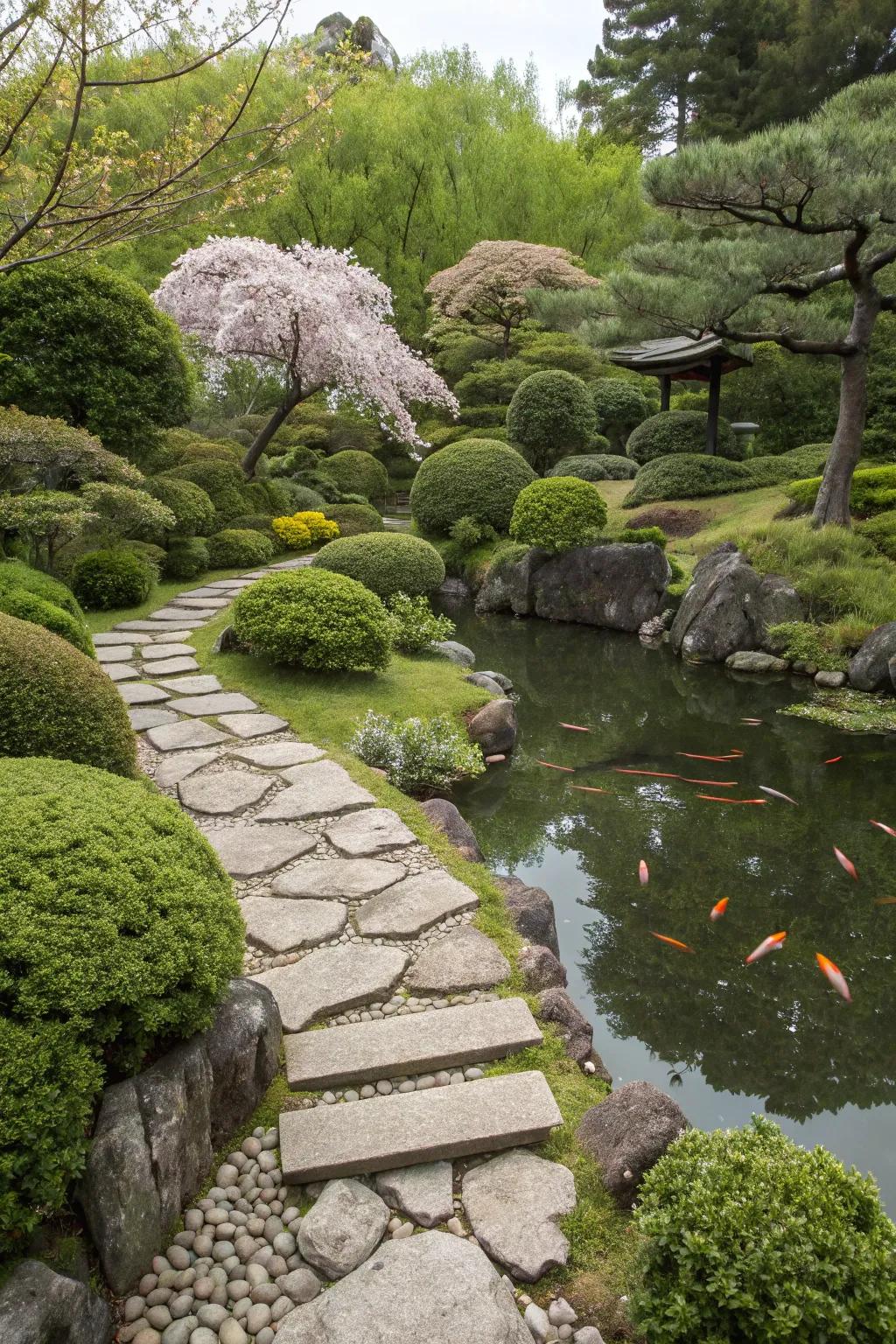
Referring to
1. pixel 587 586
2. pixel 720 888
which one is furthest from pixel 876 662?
pixel 720 888

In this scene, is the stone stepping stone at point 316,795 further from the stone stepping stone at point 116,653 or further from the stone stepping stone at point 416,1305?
the stone stepping stone at point 116,653

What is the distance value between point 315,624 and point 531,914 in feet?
→ 11.4

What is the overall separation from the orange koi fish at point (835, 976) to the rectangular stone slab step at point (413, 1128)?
6.50 feet

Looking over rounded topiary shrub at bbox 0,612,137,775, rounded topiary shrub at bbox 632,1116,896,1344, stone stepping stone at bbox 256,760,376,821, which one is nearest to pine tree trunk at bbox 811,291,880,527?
stone stepping stone at bbox 256,760,376,821

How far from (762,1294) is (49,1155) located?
1.36m

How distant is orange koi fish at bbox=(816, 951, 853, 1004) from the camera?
3580 mm

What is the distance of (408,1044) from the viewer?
8.14ft

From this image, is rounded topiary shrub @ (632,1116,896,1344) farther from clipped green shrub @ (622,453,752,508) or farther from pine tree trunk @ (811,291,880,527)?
clipped green shrub @ (622,453,752,508)

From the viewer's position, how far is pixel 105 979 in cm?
177

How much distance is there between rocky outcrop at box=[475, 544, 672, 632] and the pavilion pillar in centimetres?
573

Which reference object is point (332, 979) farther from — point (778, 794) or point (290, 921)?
point (778, 794)

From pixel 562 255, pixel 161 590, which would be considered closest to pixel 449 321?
pixel 562 255

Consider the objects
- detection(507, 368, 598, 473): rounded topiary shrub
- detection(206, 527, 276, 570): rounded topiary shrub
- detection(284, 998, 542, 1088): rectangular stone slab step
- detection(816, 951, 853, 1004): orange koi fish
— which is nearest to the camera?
detection(284, 998, 542, 1088): rectangular stone slab step

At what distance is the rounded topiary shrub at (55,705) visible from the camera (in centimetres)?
309
